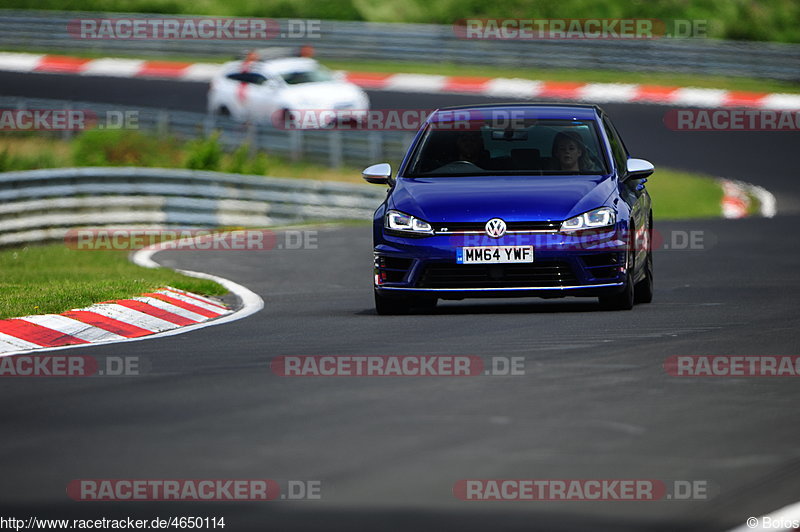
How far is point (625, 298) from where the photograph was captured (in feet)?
40.3

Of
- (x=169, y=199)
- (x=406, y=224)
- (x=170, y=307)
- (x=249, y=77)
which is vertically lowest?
(x=169, y=199)

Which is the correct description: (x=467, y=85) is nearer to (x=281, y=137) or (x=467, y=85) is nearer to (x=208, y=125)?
(x=281, y=137)

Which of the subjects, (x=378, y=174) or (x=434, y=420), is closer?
(x=434, y=420)

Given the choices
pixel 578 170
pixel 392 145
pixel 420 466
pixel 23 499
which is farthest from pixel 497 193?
pixel 392 145

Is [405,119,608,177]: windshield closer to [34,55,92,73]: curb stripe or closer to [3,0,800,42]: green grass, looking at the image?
[3,0,800,42]: green grass

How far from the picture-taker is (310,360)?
9.66 metres

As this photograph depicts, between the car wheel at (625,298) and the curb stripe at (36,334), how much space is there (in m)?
3.86

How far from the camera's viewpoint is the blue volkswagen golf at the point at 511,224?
11.8 m

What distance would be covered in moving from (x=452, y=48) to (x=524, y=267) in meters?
30.1

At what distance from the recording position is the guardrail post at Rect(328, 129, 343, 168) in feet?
105

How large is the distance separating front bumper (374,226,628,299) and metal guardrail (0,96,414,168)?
61.6ft

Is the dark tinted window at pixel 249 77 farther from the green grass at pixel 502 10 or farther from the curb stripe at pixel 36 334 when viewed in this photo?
the curb stripe at pixel 36 334

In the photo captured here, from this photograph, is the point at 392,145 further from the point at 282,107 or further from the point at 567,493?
the point at 567,493

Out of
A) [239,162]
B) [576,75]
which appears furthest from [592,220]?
[576,75]
